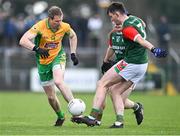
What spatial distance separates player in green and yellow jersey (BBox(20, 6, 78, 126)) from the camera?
1579 centimetres

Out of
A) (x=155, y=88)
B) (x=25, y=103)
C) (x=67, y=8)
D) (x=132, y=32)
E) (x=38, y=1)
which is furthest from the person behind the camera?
(x=67, y=8)

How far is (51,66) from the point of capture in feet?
53.4

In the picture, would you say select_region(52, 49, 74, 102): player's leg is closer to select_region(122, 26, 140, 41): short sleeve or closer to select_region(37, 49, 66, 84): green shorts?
select_region(37, 49, 66, 84): green shorts

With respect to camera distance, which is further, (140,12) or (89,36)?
(140,12)

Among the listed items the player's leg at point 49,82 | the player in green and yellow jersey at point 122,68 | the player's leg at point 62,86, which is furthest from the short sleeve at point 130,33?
the player's leg at point 49,82

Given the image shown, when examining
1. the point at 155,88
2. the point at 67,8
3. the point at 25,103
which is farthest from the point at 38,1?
the point at 25,103

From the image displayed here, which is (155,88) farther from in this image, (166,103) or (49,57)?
(49,57)

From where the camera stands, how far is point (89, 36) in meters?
36.2

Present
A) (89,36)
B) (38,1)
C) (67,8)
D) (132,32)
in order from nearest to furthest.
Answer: (132,32)
(89,36)
(38,1)
(67,8)

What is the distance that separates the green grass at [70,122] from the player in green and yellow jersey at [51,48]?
0.73 m

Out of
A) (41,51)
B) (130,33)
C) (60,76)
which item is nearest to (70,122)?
(60,76)

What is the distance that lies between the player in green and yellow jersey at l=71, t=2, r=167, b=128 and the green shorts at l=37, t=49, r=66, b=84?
41.5 inches

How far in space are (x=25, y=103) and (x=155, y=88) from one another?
28.9ft

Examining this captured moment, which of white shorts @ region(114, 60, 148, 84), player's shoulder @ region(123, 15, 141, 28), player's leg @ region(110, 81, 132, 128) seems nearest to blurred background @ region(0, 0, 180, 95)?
player's leg @ region(110, 81, 132, 128)
